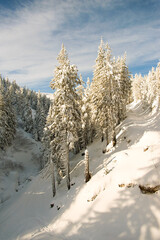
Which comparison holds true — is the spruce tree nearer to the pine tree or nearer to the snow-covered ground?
the pine tree

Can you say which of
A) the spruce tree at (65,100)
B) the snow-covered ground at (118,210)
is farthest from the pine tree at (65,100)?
the snow-covered ground at (118,210)

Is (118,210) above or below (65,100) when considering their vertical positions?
below

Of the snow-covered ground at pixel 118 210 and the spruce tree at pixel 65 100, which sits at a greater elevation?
the spruce tree at pixel 65 100

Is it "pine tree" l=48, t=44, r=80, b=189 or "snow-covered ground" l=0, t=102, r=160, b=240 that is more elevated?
"pine tree" l=48, t=44, r=80, b=189

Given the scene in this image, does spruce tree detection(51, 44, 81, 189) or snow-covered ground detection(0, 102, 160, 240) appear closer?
snow-covered ground detection(0, 102, 160, 240)

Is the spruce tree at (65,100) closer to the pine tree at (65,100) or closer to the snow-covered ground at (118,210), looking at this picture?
the pine tree at (65,100)

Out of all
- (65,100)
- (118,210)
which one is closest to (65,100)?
(65,100)

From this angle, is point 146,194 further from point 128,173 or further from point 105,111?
point 105,111

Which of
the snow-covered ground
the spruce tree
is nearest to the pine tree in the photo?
the spruce tree

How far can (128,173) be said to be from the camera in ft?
32.3

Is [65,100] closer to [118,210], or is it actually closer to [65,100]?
[65,100]

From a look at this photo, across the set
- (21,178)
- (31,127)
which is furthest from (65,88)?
(31,127)

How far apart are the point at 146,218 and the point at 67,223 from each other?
20.0 feet

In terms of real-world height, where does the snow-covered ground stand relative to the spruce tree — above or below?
below
